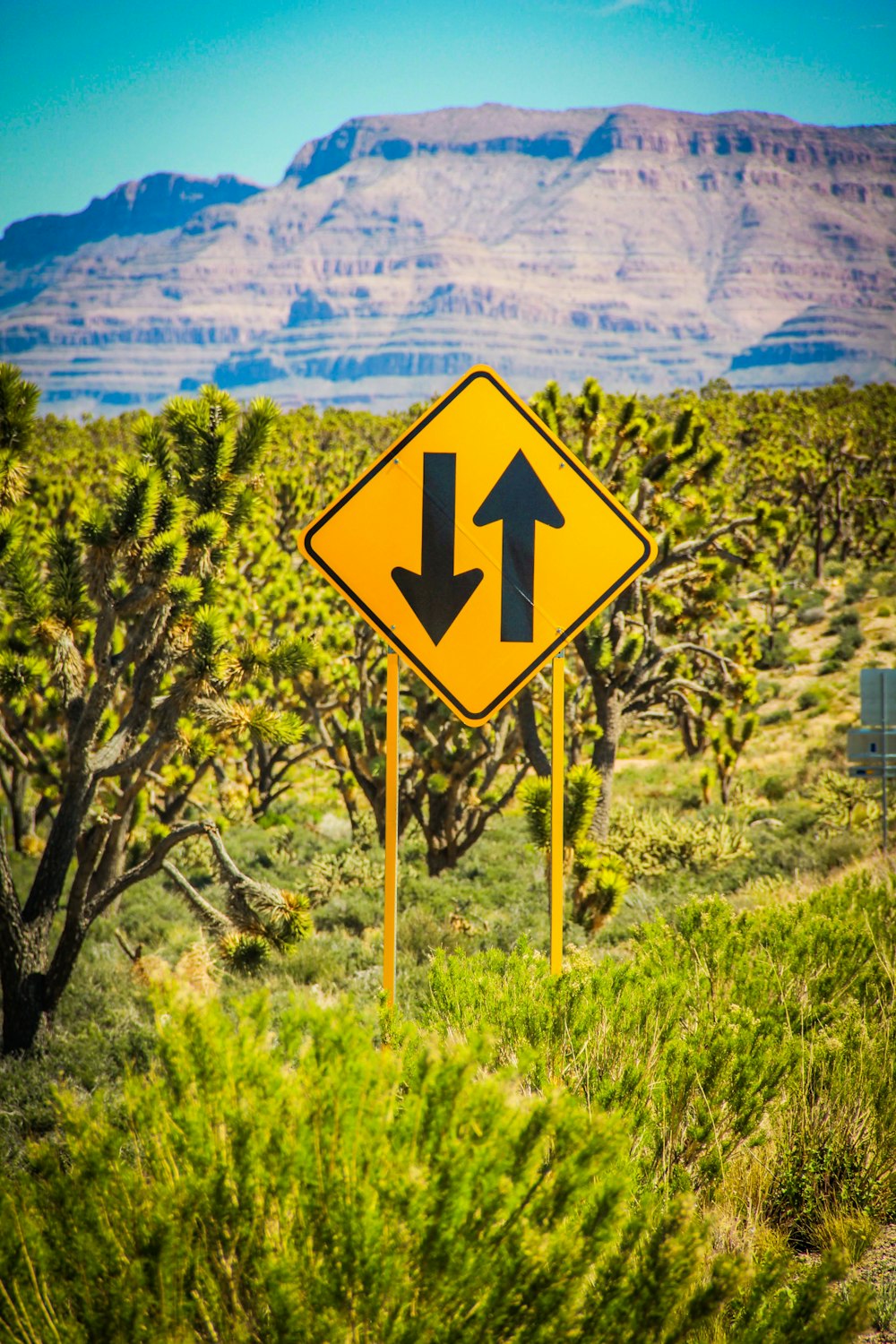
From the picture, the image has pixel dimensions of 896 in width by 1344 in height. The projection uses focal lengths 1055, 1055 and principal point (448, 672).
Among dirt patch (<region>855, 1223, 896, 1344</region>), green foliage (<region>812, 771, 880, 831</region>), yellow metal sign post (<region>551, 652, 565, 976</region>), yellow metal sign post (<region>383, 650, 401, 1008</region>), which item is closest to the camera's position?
dirt patch (<region>855, 1223, 896, 1344</region>)

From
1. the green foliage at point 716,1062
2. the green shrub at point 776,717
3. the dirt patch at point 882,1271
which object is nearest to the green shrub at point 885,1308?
the dirt patch at point 882,1271

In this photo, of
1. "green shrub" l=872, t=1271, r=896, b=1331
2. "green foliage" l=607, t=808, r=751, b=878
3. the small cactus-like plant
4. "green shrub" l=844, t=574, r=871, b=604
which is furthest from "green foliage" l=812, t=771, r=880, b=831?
"green shrub" l=844, t=574, r=871, b=604

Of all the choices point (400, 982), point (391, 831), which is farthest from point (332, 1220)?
point (400, 982)

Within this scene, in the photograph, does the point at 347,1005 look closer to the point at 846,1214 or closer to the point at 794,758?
the point at 846,1214

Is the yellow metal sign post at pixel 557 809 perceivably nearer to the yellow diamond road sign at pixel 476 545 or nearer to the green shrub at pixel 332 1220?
the yellow diamond road sign at pixel 476 545

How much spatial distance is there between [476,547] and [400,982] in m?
4.09

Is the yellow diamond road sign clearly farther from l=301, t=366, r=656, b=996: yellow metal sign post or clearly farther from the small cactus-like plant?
the small cactus-like plant

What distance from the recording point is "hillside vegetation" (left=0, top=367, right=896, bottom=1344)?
2459 millimetres

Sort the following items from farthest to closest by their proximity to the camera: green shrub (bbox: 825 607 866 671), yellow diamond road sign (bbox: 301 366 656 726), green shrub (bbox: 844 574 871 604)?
green shrub (bbox: 844 574 871 604) → green shrub (bbox: 825 607 866 671) → yellow diamond road sign (bbox: 301 366 656 726)

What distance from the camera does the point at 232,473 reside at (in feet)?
26.3

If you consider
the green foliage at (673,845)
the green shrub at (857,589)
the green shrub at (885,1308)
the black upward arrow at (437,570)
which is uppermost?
the green shrub at (857,589)

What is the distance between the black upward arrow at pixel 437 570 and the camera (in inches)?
177

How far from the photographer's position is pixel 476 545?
4500mm

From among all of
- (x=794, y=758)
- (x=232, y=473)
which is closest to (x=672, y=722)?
(x=794, y=758)
